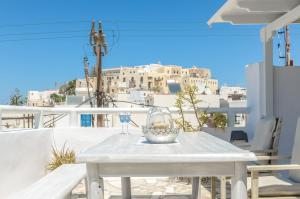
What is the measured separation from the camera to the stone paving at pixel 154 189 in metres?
4.88

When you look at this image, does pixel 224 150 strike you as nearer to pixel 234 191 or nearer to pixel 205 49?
pixel 234 191

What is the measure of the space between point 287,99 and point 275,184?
3.57 m

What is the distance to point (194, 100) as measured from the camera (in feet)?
20.9

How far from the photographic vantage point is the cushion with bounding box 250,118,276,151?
4.62m

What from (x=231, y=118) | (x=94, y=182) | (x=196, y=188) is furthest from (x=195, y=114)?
(x=94, y=182)

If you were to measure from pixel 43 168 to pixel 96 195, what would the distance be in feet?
11.2

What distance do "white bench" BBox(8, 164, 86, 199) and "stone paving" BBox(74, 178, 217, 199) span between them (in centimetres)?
95

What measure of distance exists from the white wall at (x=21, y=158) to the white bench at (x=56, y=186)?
51 centimetres

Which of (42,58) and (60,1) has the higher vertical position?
(60,1)

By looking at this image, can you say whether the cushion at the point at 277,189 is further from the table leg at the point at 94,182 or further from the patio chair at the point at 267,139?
the table leg at the point at 94,182

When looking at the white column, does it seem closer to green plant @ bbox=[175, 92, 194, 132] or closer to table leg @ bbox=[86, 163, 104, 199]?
green plant @ bbox=[175, 92, 194, 132]

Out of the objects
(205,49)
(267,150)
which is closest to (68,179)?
(267,150)

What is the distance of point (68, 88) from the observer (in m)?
71.1

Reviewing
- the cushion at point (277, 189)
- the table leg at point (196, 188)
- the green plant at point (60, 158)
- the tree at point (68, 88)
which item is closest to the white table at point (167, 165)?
the cushion at point (277, 189)
